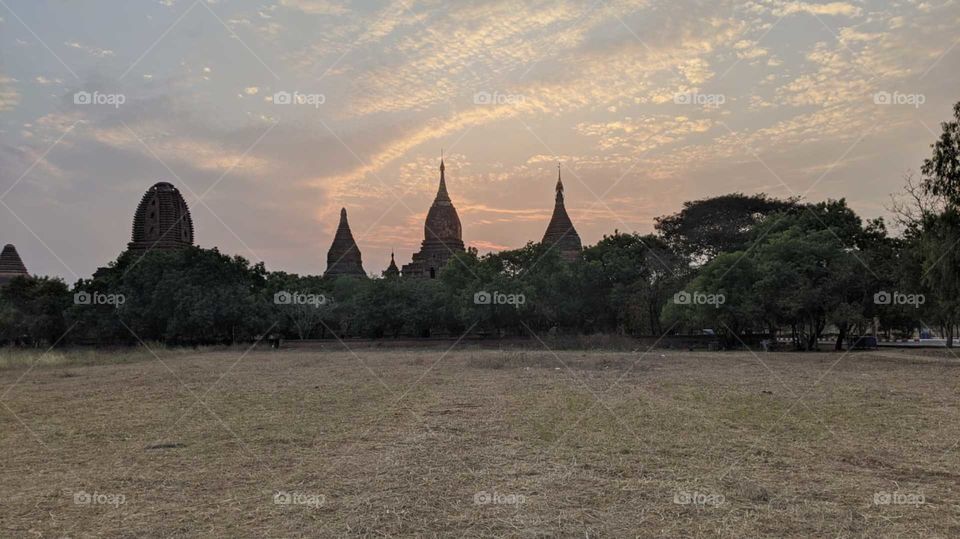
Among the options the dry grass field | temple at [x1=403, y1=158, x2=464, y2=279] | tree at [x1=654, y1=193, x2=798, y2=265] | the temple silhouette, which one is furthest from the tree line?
temple at [x1=403, y1=158, x2=464, y2=279]

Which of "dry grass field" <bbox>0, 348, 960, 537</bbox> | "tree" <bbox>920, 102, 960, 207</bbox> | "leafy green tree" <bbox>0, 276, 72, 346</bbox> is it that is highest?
"tree" <bbox>920, 102, 960, 207</bbox>

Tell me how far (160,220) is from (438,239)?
28.9m

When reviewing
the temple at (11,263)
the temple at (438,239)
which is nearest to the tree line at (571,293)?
the temple at (438,239)

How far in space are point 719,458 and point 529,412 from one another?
433 cm

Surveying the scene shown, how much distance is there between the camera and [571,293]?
40812mm

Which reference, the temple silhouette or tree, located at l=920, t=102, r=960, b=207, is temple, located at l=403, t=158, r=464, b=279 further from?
tree, located at l=920, t=102, r=960, b=207

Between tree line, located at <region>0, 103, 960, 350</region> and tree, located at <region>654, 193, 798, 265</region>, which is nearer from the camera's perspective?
tree line, located at <region>0, 103, 960, 350</region>

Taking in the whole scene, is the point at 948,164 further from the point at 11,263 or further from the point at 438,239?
the point at 11,263

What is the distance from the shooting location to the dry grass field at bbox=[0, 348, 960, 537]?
5516 millimetres

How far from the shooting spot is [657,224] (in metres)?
52.2

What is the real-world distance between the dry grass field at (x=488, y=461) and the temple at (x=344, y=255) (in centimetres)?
5766

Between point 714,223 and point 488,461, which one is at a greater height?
point 714,223

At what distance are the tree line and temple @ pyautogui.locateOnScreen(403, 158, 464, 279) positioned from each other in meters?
18.6

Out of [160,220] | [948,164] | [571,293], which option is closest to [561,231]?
[571,293]
